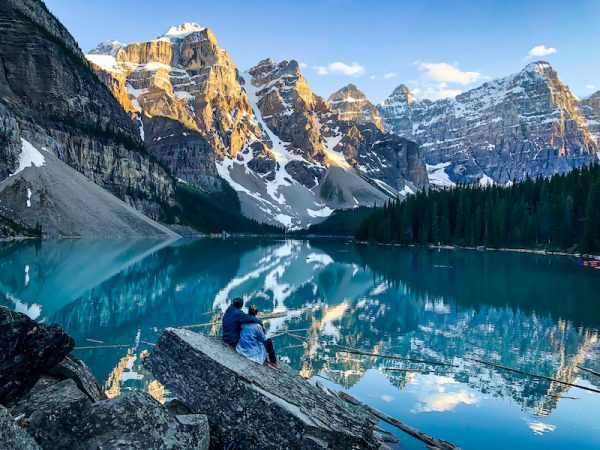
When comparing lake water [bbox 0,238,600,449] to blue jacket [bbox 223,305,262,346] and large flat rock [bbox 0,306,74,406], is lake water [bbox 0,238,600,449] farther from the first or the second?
large flat rock [bbox 0,306,74,406]

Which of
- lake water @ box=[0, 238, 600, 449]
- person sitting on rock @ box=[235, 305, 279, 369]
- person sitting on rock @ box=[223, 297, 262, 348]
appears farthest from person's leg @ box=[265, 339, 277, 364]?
lake water @ box=[0, 238, 600, 449]

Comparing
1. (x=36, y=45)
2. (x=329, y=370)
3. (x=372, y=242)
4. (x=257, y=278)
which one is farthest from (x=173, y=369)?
(x=36, y=45)

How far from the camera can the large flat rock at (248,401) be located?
914cm

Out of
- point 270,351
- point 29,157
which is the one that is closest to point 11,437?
point 270,351

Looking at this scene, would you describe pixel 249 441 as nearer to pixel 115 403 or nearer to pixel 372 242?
pixel 115 403

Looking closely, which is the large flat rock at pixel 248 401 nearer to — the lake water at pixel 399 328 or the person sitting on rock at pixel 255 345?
the person sitting on rock at pixel 255 345

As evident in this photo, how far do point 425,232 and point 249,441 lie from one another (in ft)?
429

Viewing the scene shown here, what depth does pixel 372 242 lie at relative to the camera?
153875mm

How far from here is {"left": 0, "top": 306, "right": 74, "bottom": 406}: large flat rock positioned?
816cm

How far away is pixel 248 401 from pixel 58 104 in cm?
18750

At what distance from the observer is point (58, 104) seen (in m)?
170

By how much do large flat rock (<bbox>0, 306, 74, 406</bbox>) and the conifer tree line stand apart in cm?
10026

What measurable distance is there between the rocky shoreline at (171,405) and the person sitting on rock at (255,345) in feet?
1.17

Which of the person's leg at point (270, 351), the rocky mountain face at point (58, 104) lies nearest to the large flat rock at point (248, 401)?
the person's leg at point (270, 351)
